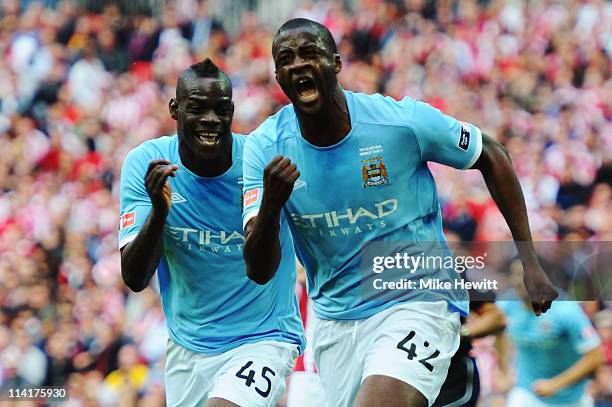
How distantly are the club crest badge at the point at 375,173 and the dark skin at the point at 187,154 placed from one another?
94 cm

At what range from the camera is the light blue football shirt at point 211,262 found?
6.70 m

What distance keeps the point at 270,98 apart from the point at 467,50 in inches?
107

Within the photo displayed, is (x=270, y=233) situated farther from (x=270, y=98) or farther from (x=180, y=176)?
(x=270, y=98)

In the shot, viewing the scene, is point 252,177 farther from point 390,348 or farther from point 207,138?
point 390,348

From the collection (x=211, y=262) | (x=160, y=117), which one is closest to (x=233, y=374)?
(x=211, y=262)

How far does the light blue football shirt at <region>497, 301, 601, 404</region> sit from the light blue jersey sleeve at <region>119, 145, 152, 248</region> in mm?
3029

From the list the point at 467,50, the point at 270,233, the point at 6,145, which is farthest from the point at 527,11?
the point at 270,233

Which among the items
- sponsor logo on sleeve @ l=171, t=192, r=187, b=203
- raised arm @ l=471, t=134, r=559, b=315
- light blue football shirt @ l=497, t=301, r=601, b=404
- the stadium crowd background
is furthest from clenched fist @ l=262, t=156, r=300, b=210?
the stadium crowd background

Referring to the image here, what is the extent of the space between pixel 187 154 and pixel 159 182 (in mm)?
877

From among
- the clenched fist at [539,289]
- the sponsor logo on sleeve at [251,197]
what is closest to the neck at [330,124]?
the sponsor logo on sleeve at [251,197]

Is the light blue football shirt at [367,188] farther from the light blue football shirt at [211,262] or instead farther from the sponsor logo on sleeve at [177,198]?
the sponsor logo on sleeve at [177,198]

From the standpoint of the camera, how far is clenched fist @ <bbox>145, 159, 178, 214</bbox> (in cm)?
591

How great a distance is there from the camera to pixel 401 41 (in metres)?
17.1

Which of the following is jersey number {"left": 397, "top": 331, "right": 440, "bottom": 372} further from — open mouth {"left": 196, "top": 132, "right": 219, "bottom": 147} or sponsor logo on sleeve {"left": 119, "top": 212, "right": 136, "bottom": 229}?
sponsor logo on sleeve {"left": 119, "top": 212, "right": 136, "bottom": 229}
